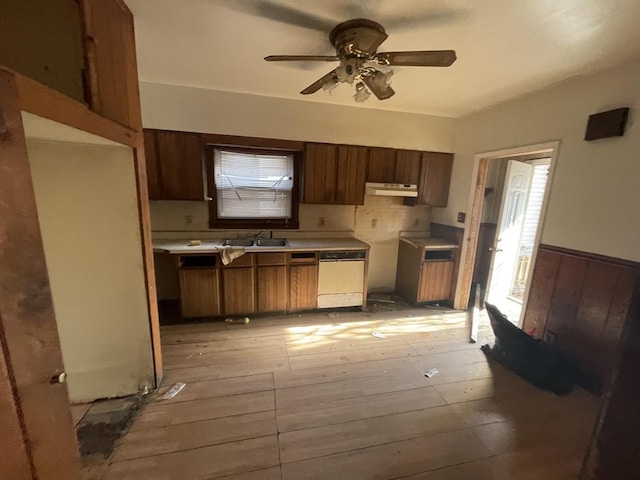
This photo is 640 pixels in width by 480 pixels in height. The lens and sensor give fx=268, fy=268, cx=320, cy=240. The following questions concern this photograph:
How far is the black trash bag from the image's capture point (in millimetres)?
2174

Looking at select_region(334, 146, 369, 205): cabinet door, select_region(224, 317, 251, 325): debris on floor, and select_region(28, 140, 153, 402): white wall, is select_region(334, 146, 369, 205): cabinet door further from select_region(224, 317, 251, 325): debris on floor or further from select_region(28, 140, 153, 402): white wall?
select_region(28, 140, 153, 402): white wall

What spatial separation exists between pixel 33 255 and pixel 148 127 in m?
2.59

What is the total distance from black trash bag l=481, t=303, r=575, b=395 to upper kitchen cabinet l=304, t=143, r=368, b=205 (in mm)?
1955

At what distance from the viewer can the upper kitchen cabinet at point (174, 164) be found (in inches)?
112

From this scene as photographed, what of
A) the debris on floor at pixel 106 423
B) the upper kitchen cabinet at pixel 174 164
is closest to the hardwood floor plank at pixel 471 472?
the debris on floor at pixel 106 423

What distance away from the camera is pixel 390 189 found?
3.28 metres

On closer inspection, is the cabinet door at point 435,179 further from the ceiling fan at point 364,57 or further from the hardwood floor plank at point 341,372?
the hardwood floor plank at point 341,372

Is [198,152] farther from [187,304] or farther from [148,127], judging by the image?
[187,304]

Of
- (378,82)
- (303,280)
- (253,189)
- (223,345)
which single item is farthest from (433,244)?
(223,345)

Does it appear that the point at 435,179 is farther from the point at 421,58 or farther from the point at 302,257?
the point at 421,58

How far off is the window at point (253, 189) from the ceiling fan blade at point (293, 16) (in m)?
1.69

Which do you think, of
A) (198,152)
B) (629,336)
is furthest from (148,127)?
(629,336)

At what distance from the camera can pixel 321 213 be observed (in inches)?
142

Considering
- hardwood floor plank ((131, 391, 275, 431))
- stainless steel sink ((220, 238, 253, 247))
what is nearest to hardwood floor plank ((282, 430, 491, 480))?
hardwood floor plank ((131, 391, 275, 431))
